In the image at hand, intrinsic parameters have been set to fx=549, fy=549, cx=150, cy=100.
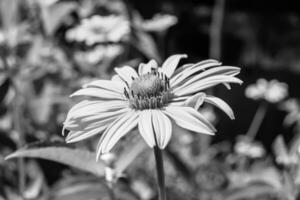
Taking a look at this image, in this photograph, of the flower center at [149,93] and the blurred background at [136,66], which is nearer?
the flower center at [149,93]

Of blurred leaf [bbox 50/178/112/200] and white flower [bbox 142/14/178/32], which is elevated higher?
white flower [bbox 142/14/178/32]

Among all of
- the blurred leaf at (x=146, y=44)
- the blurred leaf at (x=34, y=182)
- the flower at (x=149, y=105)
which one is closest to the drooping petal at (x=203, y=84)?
the flower at (x=149, y=105)

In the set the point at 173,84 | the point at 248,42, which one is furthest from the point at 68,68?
the point at 248,42

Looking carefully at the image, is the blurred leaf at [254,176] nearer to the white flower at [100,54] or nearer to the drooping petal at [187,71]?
the white flower at [100,54]

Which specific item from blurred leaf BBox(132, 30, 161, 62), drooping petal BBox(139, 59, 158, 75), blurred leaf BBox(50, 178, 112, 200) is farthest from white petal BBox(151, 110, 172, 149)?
blurred leaf BBox(132, 30, 161, 62)

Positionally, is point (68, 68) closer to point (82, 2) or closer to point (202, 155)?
point (82, 2)

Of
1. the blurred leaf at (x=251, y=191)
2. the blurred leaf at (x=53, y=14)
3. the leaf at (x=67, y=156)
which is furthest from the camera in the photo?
the blurred leaf at (x=53, y=14)

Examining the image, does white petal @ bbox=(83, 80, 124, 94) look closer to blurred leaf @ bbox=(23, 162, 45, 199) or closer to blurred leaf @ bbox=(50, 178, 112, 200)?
blurred leaf @ bbox=(50, 178, 112, 200)
